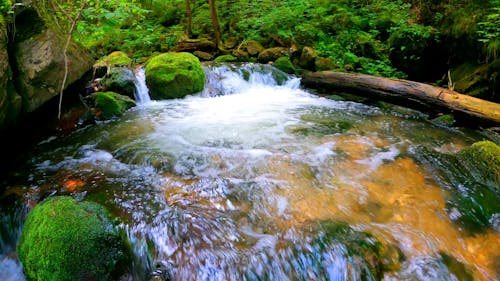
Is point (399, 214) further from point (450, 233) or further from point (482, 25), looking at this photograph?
point (482, 25)

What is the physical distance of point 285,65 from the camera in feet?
32.1

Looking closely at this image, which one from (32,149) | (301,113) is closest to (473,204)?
(301,113)

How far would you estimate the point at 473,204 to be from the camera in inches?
144

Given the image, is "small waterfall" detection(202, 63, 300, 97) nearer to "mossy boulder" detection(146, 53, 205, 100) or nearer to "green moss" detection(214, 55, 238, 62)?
"mossy boulder" detection(146, 53, 205, 100)

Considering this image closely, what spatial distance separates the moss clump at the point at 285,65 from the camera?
9.71 meters

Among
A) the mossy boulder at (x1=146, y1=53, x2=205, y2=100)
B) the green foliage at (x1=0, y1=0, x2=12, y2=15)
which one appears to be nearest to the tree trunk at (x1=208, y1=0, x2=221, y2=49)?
the mossy boulder at (x1=146, y1=53, x2=205, y2=100)

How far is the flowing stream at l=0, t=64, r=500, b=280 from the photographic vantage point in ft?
9.48

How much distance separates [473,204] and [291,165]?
2.16 meters

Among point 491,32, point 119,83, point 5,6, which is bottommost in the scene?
point 119,83

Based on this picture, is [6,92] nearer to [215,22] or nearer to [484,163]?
[484,163]

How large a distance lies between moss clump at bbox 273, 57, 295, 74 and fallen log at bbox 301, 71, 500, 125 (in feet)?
2.21

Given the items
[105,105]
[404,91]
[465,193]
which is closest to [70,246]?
[465,193]

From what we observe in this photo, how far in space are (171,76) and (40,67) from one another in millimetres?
3582

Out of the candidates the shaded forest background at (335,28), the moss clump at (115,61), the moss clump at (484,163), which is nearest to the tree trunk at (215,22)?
the shaded forest background at (335,28)
